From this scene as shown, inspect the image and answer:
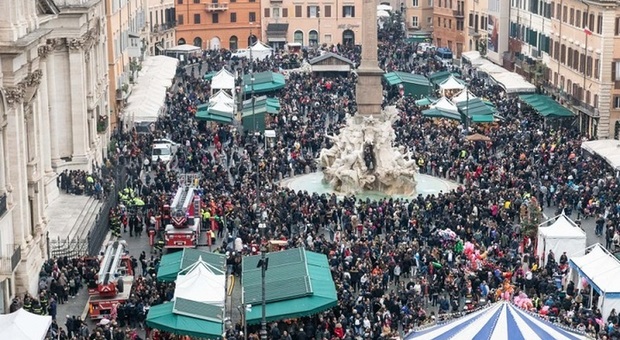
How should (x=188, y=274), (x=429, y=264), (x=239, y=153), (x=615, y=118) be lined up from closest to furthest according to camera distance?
(x=188, y=274) < (x=429, y=264) < (x=239, y=153) < (x=615, y=118)

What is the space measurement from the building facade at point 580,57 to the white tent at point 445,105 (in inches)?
293

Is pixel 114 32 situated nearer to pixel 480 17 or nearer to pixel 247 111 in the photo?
pixel 247 111

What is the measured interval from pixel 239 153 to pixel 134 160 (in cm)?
675

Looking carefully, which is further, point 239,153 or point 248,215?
point 239,153

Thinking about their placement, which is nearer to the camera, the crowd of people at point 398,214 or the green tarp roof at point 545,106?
the crowd of people at point 398,214


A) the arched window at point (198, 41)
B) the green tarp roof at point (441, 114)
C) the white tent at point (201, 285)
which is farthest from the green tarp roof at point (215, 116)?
the arched window at point (198, 41)

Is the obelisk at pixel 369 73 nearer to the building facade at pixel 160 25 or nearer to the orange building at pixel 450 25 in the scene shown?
the building facade at pixel 160 25

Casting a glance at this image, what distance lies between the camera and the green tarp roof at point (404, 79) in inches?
3679

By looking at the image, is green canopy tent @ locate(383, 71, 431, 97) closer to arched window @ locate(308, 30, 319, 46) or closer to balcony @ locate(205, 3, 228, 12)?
arched window @ locate(308, 30, 319, 46)

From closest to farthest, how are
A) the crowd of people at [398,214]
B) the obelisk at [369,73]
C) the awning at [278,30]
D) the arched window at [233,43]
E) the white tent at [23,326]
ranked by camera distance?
the white tent at [23,326], the crowd of people at [398,214], the obelisk at [369,73], the awning at [278,30], the arched window at [233,43]

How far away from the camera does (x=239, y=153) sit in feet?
243

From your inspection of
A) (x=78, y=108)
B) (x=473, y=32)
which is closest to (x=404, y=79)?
(x=473, y=32)

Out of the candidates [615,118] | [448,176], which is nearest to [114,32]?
[448,176]

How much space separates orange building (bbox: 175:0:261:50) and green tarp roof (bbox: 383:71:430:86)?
106ft
